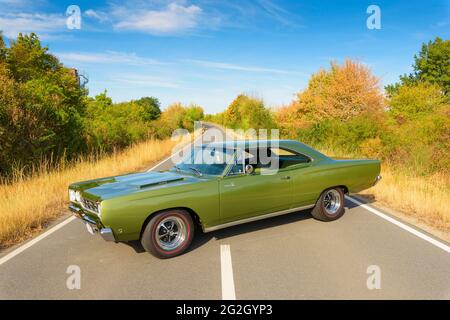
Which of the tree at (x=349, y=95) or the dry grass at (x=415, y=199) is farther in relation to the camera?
the tree at (x=349, y=95)

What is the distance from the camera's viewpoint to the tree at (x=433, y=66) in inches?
1903

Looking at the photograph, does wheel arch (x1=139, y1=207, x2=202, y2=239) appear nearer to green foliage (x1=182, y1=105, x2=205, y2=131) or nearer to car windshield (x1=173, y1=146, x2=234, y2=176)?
car windshield (x1=173, y1=146, x2=234, y2=176)

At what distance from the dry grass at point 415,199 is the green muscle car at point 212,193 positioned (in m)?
1.23

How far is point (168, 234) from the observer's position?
178 inches

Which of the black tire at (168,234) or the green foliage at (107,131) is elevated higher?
the green foliage at (107,131)

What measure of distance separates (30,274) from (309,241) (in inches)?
147

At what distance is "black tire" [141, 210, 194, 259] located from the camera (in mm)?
4297

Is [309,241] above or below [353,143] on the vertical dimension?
below

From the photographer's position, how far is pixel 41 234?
556cm

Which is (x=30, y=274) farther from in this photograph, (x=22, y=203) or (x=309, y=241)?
(x=309, y=241)

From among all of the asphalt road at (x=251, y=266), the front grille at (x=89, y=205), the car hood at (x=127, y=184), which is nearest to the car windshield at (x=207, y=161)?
the car hood at (x=127, y=184)

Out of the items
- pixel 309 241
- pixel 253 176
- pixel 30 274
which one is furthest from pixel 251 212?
pixel 30 274

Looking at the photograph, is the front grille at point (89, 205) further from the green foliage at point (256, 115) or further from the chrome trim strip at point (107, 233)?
the green foliage at point (256, 115)

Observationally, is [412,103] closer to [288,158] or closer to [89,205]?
[288,158]
